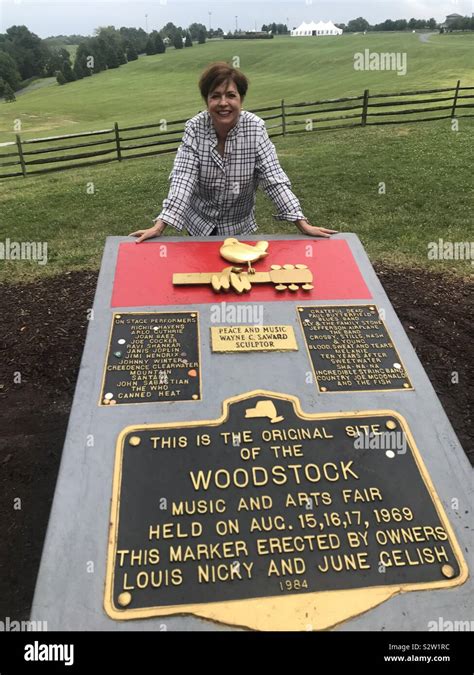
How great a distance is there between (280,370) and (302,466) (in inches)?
25.3

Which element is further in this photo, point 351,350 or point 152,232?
point 152,232

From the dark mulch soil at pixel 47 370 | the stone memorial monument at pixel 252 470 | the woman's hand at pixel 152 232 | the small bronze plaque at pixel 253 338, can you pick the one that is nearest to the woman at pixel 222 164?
the woman's hand at pixel 152 232

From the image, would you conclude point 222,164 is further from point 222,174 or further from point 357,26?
point 357,26

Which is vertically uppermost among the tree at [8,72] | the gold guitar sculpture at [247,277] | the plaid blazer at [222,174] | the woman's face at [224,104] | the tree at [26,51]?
the tree at [26,51]

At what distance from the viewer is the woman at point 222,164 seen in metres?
3.53

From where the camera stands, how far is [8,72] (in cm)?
6488

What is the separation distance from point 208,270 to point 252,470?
1.63 m

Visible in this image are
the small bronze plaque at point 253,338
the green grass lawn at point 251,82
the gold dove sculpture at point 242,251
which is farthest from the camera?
the green grass lawn at point 251,82

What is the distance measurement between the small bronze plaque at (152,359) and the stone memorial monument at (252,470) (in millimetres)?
10

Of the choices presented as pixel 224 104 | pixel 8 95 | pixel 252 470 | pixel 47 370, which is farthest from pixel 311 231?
pixel 8 95

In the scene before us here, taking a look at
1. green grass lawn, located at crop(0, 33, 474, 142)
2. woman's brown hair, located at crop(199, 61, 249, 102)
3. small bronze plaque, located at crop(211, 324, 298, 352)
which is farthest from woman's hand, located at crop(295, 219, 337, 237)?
green grass lawn, located at crop(0, 33, 474, 142)

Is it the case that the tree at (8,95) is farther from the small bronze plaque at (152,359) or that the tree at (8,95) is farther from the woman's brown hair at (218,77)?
the small bronze plaque at (152,359)

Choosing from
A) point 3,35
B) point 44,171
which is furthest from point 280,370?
point 3,35

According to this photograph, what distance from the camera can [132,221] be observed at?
29.0 ft
